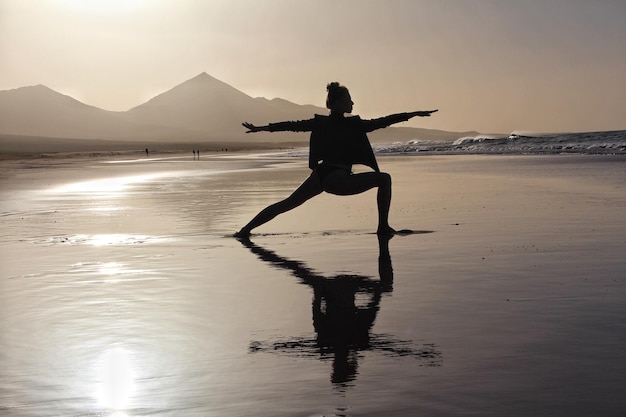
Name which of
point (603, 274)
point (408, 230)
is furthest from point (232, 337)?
point (408, 230)

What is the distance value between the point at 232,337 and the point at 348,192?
20.1ft

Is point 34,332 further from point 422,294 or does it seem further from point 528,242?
point 528,242

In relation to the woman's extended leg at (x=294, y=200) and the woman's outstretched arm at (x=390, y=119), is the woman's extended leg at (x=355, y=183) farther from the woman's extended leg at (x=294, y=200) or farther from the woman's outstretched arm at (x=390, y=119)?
the woman's outstretched arm at (x=390, y=119)

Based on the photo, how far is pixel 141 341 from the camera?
5.74 metres

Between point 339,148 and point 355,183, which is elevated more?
point 339,148

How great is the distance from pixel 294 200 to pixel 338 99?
1.53 m

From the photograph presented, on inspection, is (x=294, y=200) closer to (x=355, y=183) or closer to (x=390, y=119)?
(x=355, y=183)

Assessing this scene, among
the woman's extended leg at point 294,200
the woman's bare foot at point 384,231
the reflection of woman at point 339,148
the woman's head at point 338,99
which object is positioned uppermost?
the woman's head at point 338,99

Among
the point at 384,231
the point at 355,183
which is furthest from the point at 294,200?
the point at 384,231

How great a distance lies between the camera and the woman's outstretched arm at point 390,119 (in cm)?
1185

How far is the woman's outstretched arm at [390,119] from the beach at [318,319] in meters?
→ 1.50

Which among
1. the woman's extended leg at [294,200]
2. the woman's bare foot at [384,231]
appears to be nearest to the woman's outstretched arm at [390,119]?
the woman's extended leg at [294,200]

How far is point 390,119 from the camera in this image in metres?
12.3

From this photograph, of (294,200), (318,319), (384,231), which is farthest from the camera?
(294,200)
